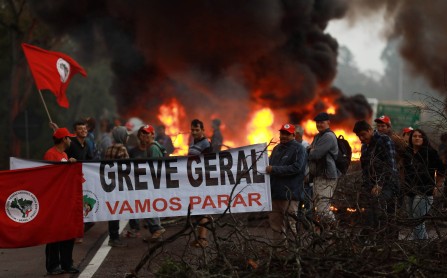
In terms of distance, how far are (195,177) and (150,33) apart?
1195cm

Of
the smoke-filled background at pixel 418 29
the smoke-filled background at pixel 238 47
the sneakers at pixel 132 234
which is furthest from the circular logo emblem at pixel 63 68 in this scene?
the smoke-filled background at pixel 418 29

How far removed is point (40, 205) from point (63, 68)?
4.81 metres

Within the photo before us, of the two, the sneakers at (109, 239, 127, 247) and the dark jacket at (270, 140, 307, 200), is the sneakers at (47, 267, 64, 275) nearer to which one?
the sneakers at (109, 239, 127, 247)

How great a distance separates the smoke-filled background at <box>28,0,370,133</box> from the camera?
794 inches

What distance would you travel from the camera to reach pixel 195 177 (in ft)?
29.4

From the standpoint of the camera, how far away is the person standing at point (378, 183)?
22.5 feet

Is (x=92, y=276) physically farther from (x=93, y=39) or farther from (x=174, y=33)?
(x=93, y=39)

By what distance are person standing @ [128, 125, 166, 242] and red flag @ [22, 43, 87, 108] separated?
1542mm

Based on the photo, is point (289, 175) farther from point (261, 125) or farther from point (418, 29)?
point (418, 29)

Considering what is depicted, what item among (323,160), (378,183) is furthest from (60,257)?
(378,183)

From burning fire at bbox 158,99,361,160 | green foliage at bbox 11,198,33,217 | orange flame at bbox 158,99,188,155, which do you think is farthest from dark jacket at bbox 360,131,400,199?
orange flame at bbox 158,99,188,155

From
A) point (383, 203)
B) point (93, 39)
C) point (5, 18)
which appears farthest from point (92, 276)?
point (5, 18)

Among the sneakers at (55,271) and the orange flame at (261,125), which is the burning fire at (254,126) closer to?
the orange flame at (261,125)

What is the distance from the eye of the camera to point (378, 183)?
8.68 meters
